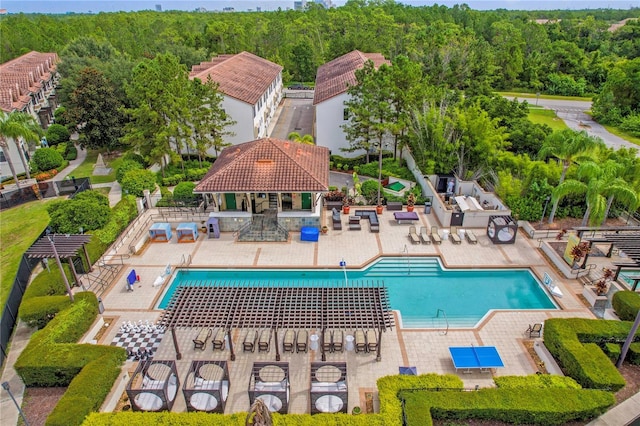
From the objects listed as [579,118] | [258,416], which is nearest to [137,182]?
[258,416]

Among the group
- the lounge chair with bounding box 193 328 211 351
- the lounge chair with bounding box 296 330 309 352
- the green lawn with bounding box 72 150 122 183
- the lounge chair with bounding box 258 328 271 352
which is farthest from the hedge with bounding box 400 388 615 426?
the green lawn with bounding box 72 150 122 183

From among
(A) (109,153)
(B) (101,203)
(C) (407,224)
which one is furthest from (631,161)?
(A) (109,153)

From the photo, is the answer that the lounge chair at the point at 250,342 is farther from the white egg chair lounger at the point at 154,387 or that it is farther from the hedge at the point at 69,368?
the hedge at the point at 69,368

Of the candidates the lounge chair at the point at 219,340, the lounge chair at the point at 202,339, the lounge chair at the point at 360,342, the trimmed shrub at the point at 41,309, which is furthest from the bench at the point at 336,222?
the trimmed shrub at the point at 41,309

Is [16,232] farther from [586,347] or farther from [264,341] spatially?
[586,347]

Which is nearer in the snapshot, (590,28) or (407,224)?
(407,224)

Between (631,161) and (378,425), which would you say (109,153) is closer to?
(378,425)
